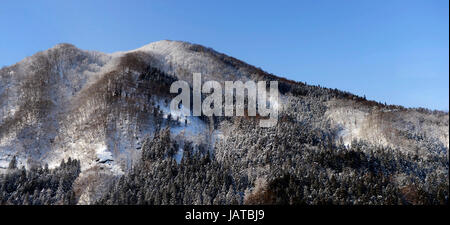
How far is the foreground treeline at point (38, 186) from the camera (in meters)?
54.3

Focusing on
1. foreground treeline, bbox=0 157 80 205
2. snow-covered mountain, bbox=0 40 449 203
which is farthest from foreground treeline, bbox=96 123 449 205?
foreground treeline, bbox=0 157 80 205

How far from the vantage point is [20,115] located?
8231 cm

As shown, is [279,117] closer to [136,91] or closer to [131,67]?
[136,91]

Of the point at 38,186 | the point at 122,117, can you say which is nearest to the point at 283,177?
the point at 122,117

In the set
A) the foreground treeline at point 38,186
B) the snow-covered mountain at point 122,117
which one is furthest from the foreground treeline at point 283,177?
the foreground treeline at point 38,186

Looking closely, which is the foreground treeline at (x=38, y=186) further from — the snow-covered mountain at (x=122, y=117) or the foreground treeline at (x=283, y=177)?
the foreground treeline at (x=283, y=177)

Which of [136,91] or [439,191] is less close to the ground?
[136,91]

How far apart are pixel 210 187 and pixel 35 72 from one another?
76.6 meters

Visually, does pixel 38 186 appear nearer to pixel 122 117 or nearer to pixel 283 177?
pixel 122 117

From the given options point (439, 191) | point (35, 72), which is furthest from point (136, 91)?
point (439, 191)

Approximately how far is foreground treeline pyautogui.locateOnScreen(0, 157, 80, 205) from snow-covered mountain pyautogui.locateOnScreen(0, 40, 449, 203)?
8.28 ft

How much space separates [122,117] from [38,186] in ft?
82.1

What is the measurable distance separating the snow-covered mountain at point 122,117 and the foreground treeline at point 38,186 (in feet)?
8.28
